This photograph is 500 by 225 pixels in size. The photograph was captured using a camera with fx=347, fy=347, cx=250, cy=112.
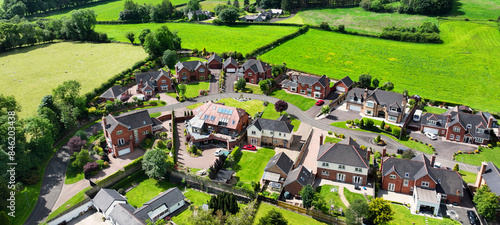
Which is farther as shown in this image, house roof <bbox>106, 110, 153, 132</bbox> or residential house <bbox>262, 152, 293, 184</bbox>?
house roof <bbox>106, 110, 153, 132</bbox>

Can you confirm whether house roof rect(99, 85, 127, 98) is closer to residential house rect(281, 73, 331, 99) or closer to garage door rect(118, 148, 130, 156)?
garage door rect(118, 148, 130, 156)

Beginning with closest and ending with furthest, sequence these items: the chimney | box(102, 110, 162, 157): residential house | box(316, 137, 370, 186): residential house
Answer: the chimney → box(316, 137, 370, 186): residential house → box(102, 110, 162, 157): residential house

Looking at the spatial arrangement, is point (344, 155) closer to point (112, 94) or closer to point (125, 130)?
point (125, 130)

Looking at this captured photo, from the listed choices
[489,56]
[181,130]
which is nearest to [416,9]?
[489,56]

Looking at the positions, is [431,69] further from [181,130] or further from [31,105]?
[31,105]

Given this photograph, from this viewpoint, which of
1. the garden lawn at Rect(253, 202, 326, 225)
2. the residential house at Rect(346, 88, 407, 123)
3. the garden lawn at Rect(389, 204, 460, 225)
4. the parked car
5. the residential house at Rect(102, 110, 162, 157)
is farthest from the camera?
the residential house at Rect(346, 88, 407, 123)

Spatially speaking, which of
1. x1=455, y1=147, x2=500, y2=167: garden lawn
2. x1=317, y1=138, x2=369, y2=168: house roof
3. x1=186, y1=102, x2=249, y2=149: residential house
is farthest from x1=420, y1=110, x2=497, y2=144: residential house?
x1=186, y1=102, x2=249, y2=149: residential house

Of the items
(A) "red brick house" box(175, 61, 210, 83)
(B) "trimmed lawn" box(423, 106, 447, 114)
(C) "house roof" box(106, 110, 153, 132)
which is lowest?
(B) "trimmed lawn" box(423, 106, 447, 114)
